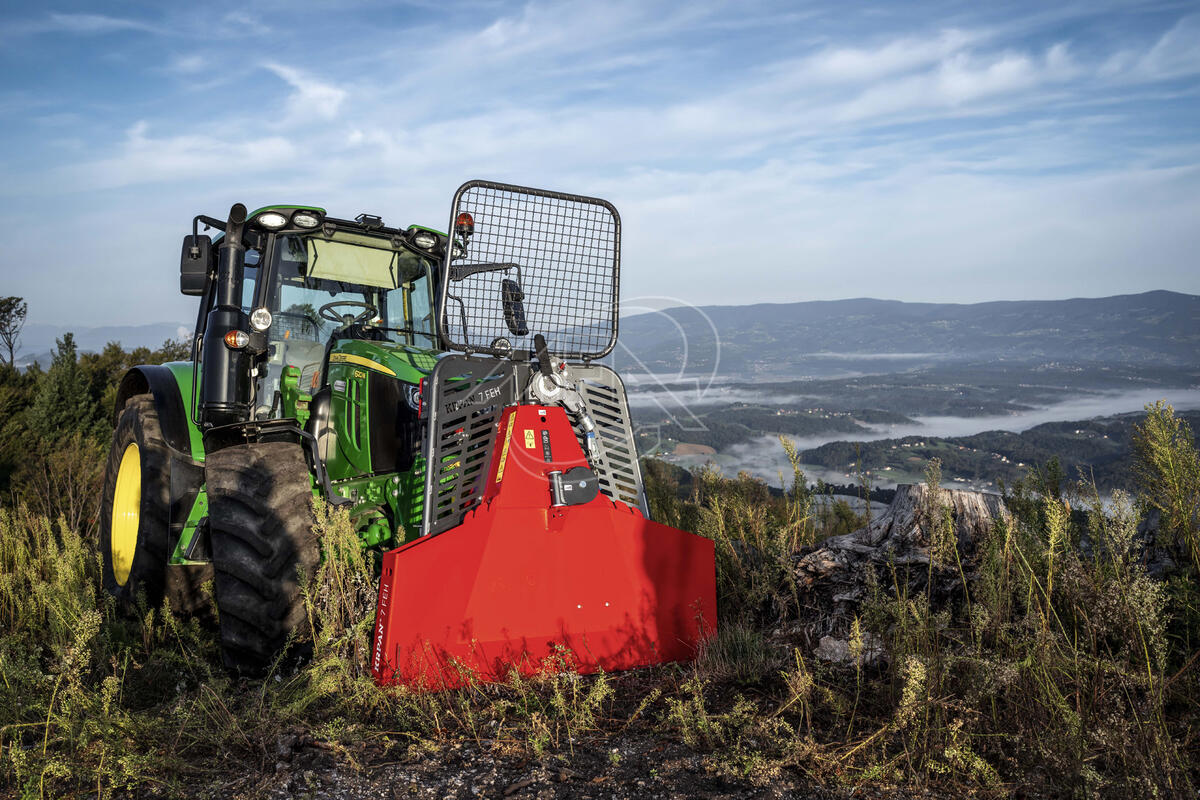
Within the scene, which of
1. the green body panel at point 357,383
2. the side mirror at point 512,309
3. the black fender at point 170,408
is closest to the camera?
the side mirror at point 512,309

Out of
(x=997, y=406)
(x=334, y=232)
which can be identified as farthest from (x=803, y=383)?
(x=334, y=232)

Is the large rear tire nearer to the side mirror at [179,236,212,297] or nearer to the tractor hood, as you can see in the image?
the tractor hood

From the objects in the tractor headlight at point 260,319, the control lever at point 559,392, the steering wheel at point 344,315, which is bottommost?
the control lever at point 559,392

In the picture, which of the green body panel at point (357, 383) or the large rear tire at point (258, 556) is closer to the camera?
the large rear tire at point (258, 556)

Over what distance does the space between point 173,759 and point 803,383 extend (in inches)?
2606

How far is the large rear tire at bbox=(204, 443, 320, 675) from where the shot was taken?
3.96 m

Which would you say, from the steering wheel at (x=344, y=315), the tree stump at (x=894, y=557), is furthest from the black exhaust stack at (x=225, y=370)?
Result: the tree stump at (x=894, y=557)

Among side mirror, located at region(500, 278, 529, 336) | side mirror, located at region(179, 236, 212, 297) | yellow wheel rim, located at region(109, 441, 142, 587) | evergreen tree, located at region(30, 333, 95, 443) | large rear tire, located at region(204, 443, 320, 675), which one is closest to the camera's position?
large rear tire, located at region(204, 443, 320, 675)

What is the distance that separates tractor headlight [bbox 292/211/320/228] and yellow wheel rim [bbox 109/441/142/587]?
7.11 ft

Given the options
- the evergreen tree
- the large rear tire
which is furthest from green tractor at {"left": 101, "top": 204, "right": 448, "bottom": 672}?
the evergreen tree

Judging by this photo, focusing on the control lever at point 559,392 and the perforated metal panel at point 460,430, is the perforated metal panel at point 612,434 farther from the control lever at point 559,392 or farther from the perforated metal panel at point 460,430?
the perforated metal panel at point 460,430

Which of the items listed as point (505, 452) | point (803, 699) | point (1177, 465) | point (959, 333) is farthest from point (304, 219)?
point (959, 333)

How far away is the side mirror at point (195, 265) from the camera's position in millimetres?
5109

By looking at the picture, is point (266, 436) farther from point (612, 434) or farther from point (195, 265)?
point (612, 434)
